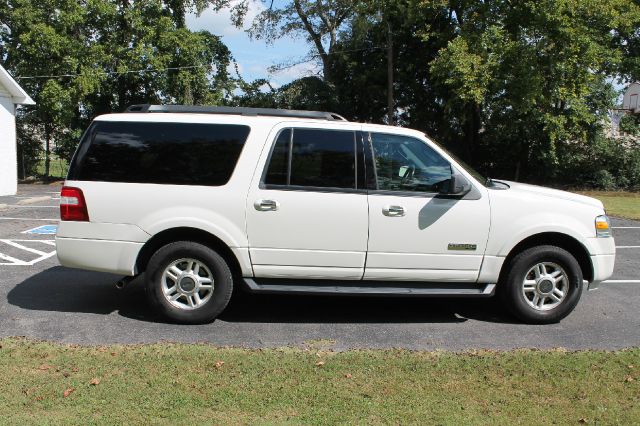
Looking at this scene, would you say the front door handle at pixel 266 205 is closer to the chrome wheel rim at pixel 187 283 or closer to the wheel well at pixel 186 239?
the wheel well at pixel 186 239

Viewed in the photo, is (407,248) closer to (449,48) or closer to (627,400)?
(627,400)

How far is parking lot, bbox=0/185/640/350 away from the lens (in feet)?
17.3

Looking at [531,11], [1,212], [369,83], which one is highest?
[531,11]

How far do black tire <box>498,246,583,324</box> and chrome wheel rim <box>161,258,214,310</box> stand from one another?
291cm

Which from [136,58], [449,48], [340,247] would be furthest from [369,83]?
[340,247]

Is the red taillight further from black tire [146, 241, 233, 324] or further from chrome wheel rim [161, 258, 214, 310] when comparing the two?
chrome wheel rim [161, 258, 214, 310]

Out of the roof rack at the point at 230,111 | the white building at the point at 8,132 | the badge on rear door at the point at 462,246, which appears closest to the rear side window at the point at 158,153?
the roof rack at the point at 230,111

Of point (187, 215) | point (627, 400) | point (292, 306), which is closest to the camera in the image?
point (627, 400)

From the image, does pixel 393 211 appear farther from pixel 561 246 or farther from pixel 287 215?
pixel 561 246

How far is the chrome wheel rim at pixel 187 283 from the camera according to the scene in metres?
5.57

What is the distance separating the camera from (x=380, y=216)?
5.51 metres

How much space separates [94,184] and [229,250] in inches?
55.2

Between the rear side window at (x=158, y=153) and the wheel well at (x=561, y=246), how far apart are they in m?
2.87

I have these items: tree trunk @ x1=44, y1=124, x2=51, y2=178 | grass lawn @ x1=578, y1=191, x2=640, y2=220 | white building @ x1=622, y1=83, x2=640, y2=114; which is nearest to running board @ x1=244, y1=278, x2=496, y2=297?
grass lawn @ x1=578, y1=191, x2=640, y2=220
